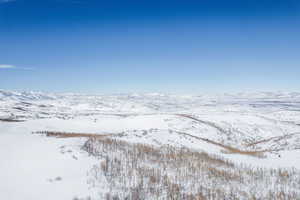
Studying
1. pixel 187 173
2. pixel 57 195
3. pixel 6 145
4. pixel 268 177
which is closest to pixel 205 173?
pixel 187 173

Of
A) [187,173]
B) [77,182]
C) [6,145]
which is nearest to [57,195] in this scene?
[77,182]

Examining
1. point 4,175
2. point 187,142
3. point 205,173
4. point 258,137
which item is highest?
point 4,175

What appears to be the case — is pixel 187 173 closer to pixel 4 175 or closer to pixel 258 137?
pixel 4 175

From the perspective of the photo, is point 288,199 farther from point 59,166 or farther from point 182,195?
point 59,166

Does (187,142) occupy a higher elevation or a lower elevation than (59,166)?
lower

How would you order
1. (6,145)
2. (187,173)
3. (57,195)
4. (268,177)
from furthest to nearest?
(6,145)
(268,177)
(187,173)
(57,195)

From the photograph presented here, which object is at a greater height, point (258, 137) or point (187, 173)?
point (187, 173)

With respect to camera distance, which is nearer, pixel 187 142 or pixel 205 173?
pixel 205 173

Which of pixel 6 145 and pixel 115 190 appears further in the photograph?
pixel 6 145

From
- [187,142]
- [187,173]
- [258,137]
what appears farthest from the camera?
[258,137]
